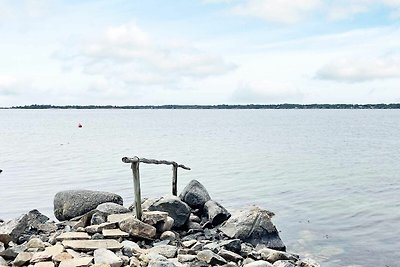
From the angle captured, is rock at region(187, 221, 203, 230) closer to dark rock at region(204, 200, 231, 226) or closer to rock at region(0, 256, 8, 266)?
dark rock at region(204, 200, 231, 226)

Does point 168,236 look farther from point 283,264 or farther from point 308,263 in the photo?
point 308,263

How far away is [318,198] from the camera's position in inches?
781

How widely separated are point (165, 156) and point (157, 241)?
81.3 ft

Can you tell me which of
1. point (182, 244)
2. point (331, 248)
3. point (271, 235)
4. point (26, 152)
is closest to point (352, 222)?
point (331, 248)

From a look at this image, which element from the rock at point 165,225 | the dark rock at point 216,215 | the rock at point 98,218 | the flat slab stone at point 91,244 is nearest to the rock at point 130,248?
the flat slab stone at point 91,244

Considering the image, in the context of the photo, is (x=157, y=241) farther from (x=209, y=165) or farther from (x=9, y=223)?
(x=209, y=165)

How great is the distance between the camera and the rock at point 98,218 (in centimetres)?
1214

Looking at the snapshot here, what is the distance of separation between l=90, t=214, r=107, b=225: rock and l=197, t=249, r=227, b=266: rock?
298 cm

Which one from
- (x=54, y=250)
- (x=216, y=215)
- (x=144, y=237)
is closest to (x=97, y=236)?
(x=144, y=237)

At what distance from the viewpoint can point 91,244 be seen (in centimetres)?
1041

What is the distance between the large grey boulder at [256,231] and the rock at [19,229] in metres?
4.67

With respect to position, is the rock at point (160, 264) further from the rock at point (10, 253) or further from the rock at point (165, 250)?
the rock at point (10, 253)

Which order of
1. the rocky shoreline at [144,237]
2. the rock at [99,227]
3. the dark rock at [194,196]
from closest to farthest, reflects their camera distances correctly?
the rocky shoreline at [144,237] < the rock at [99,227] < the dark rock at [194,196]

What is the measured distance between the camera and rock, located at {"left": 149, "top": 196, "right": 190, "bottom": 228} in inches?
512
